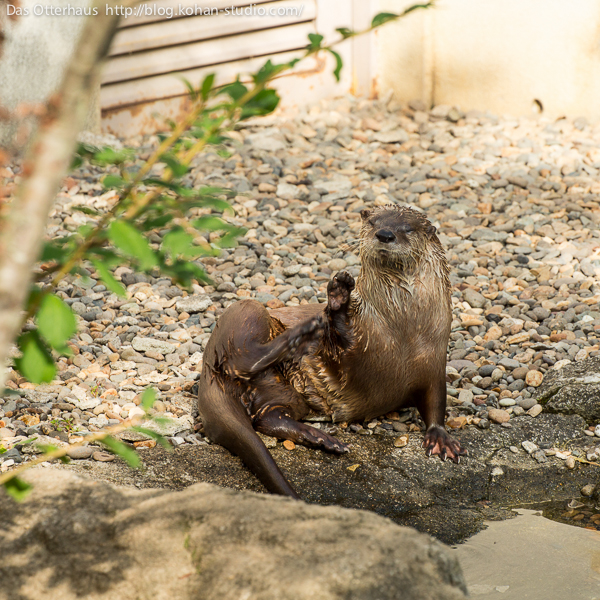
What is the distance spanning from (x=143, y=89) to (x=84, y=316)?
2.48m

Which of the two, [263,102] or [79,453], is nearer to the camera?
[263,102]

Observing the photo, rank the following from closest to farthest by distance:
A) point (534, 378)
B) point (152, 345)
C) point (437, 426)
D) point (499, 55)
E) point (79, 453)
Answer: point (79, 453) → point (437, 426) → point (534, 378) → point (152, 345) → point (499, 55)

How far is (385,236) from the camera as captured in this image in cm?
275

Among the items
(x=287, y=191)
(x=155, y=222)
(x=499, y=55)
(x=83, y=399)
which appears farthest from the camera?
(x=499, y=55)

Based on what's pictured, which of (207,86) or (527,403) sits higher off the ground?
(207,86)

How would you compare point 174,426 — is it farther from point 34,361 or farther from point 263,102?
point 263,102

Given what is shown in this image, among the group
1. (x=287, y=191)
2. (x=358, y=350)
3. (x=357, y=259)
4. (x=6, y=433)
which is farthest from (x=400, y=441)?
(x=287, y=191)

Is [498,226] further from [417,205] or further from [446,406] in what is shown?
[446,406]

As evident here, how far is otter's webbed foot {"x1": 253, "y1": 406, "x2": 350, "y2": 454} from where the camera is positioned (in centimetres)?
273

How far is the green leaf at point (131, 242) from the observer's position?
3.11 ft

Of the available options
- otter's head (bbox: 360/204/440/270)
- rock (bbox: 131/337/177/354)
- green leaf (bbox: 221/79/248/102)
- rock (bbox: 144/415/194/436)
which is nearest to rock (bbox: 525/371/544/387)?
otter's head (bbox: 360/204/440/270)

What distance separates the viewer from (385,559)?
1357 millimetres

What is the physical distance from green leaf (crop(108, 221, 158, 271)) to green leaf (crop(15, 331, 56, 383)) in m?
0.26

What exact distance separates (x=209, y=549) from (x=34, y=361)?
1.84 ft
